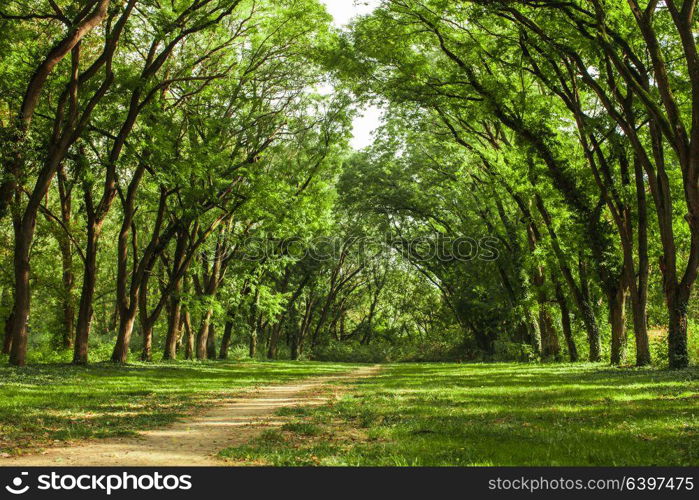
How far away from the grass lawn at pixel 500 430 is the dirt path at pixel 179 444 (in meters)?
0.45

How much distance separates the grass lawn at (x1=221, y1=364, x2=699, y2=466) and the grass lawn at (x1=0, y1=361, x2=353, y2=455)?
245 cm

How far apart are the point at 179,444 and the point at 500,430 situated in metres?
4.18

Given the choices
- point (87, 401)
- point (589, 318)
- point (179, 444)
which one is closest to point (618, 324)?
point (589, 318)

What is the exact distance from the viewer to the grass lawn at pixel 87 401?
782cm

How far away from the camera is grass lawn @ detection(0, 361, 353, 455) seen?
7.82 m

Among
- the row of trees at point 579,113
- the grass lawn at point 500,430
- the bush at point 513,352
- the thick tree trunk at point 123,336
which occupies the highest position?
the row of trees at point 579,113

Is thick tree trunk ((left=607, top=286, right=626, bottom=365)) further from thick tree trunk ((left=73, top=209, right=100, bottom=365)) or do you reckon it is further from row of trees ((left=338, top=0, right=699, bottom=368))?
thick tree trunk ((left=73, top=209, right=100, bottom=365))

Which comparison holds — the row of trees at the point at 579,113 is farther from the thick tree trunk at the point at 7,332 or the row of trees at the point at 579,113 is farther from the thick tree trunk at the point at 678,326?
the thick tree trunk at the point at 7,332

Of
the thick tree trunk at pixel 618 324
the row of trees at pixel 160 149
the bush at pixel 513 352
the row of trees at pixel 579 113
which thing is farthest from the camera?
the bush at pixel 513 352

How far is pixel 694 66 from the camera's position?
12.8 m

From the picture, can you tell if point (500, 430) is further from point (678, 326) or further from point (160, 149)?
point (160, 149)

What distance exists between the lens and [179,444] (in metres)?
7.25

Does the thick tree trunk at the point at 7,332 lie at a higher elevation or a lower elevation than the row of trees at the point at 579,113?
lower

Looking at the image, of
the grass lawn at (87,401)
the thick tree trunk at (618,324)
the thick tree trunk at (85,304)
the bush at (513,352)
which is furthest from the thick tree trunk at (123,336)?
the bush at (513,352)
